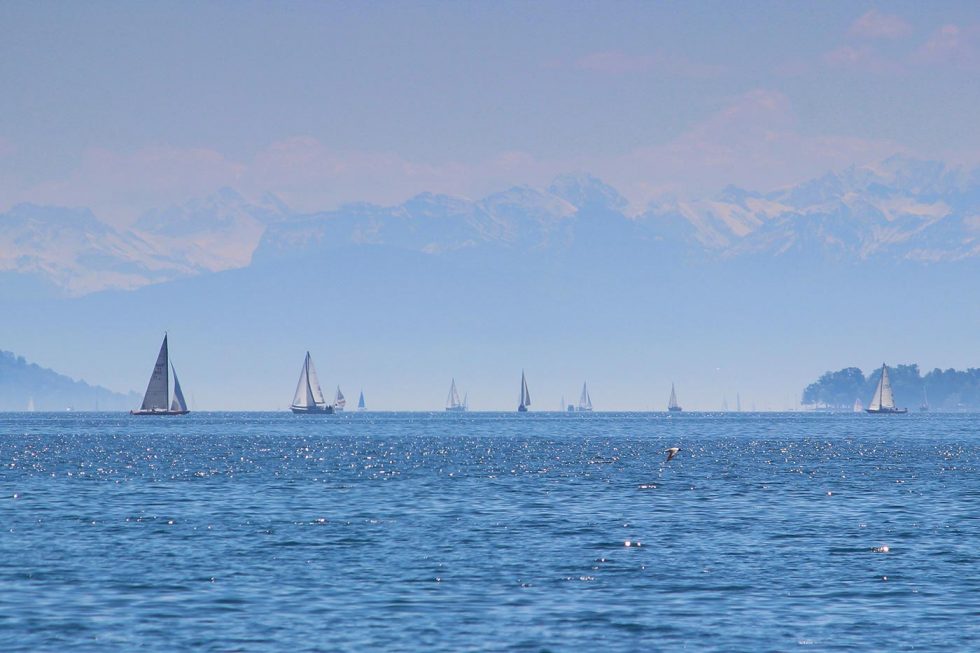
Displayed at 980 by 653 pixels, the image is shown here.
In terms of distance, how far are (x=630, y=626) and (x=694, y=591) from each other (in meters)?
6.47

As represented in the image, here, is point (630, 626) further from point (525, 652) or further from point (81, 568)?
point (81, 568)

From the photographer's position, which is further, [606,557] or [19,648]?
[606,557]

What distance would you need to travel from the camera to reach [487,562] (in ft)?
184

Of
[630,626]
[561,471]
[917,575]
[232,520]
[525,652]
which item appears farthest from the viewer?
[561,471]

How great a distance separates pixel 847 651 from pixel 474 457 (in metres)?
105

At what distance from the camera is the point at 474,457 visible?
477 feet

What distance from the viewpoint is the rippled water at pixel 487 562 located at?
42.6 metres

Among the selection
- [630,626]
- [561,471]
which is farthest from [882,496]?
[630,626]

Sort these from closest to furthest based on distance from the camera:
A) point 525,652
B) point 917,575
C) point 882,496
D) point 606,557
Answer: point 525,652
point 917,575
point 606,557
point 882,496

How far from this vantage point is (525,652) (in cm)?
3994

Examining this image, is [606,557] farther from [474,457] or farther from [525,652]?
[474,457]

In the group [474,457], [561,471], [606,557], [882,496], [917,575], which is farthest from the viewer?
[474,457]

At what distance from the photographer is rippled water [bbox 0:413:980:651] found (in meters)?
42.6

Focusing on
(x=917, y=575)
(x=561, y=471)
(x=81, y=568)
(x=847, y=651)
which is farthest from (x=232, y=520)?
(x=561, y=471)
